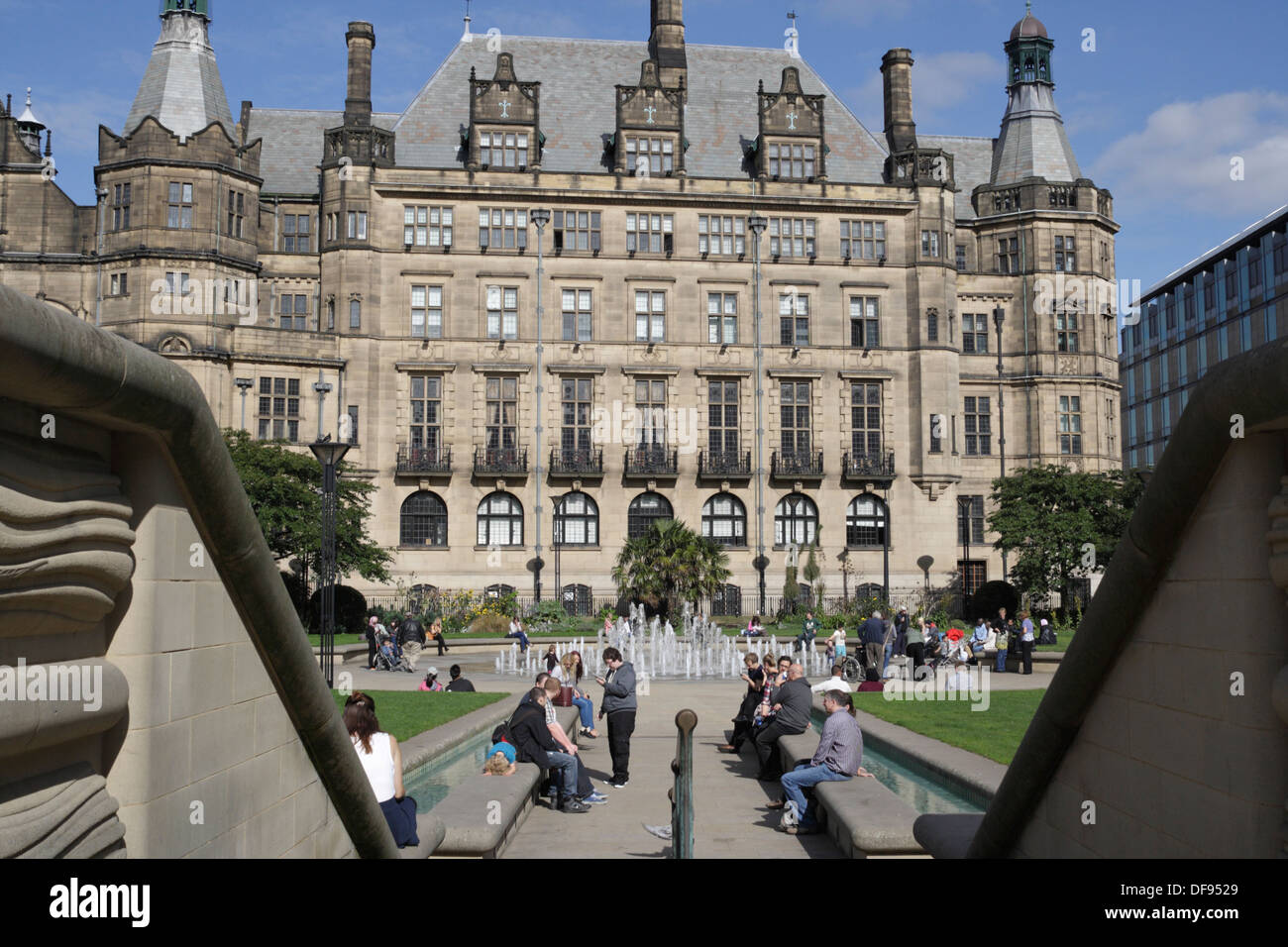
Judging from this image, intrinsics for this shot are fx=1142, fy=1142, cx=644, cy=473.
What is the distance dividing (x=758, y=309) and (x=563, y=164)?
11.5 meters

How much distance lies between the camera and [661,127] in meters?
53.0

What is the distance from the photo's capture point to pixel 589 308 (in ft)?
171

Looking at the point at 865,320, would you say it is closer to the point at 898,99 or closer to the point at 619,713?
the point at 898,99

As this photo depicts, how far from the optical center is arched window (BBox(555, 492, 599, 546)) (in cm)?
5144

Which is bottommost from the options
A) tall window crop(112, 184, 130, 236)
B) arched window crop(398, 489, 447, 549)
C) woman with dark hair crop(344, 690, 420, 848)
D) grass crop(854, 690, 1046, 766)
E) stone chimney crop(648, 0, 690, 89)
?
grass crop(854, 690, 1046, 766)

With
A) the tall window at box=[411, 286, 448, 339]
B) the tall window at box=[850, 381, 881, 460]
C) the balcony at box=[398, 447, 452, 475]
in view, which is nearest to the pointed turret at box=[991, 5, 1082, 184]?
the tall window at box=[850, 381, 881, 460]

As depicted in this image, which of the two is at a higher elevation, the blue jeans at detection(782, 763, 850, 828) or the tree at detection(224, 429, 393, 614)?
the tree at detection(224, 429, 393, 614)

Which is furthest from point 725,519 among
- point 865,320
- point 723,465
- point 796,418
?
point 865,320

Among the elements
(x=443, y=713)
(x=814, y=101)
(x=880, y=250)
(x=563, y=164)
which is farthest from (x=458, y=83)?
(x=443, y=713)

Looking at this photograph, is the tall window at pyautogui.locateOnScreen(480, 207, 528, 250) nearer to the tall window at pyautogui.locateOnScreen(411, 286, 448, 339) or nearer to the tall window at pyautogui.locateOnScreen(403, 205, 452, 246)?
the tall window at pyautogui.locateOnScreen(403, 205, 452, 246)

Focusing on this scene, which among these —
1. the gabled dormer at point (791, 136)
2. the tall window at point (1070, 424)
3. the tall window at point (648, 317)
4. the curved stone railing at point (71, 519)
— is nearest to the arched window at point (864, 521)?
the tall window at point (1070, 424)

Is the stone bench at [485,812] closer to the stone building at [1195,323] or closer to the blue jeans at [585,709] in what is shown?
the blue jeans at [585,709]

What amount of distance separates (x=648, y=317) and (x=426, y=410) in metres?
11.0

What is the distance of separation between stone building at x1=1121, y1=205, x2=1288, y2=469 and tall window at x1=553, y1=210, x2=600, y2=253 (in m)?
29.3
